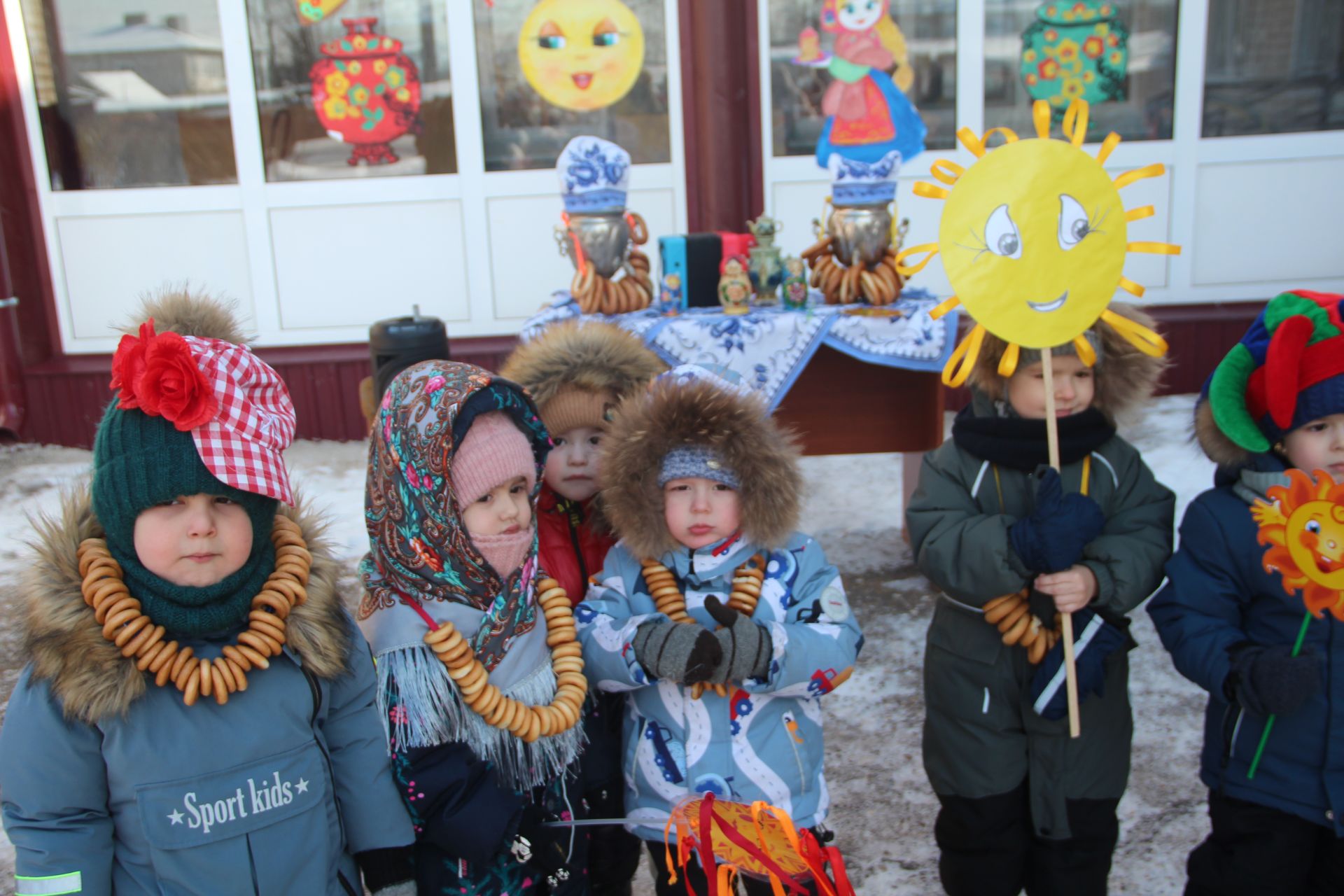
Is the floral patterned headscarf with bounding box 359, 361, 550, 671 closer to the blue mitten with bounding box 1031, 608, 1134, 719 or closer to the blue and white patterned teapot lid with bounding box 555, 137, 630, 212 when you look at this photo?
the blue mitten with bounding box 1031, 608, 1134, 719

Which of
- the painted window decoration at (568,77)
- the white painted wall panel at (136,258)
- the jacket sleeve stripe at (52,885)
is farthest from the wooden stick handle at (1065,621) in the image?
the white painted wall panel at (136,258)

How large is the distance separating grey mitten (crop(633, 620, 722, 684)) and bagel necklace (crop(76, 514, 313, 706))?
1.93 ft

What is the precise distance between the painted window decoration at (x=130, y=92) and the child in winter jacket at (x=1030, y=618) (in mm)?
4927

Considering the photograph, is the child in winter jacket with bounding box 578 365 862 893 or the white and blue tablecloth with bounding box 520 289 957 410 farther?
the white and blue tablecloth with bounding box 520 289 957 410

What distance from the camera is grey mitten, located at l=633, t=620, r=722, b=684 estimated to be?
170 centimetres

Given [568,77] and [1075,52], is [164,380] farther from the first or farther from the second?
[1075,52]

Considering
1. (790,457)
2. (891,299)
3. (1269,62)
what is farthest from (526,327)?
(1269,62)

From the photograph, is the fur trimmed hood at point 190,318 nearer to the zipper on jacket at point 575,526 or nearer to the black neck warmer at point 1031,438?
the zipper on jacket at point 575,526

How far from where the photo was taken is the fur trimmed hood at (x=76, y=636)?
1.34 metres

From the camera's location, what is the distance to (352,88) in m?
5.50

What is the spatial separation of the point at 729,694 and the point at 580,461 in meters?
0.57

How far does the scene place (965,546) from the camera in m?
1.92

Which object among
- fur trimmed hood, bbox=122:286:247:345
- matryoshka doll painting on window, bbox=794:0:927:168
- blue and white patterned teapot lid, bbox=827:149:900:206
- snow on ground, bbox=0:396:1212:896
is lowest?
snow on ground, bbox=0:396:1212:896

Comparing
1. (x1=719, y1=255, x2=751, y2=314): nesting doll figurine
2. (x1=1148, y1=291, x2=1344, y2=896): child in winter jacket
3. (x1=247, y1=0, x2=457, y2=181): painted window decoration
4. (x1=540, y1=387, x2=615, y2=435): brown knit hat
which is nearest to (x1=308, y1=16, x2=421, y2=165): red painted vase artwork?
(x1=247, y1=0, x2=457, y2=181): painted window decoration
